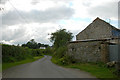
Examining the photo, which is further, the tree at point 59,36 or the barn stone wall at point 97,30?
the tree at point 59,36

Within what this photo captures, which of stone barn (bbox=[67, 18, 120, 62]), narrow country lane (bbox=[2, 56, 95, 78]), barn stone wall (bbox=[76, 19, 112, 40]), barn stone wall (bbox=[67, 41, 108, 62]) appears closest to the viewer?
narrow country lane (bbox=[2, 56, 95, 78])

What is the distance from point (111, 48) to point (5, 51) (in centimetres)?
1685

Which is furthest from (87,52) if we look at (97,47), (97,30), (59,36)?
(59,36)

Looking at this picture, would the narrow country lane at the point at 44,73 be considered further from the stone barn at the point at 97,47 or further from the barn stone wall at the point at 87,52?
the barn stone wall at the point at 87,52

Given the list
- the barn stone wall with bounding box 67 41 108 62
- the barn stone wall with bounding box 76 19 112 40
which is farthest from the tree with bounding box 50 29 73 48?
the barn stone wall with bounding box 67 41 108 62

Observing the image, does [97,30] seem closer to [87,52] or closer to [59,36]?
[87,52]

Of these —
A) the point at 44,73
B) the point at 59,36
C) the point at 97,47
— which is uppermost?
the point at 59,36

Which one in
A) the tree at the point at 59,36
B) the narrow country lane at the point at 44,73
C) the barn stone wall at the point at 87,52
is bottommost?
the narrow country lane at the point at 44,73

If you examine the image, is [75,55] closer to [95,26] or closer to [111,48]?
[111,48]

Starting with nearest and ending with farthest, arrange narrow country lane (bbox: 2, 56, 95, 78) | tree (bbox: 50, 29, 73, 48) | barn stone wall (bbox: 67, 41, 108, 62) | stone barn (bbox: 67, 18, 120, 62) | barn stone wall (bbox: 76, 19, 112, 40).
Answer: narrow country lane (bbox: 2, 56, 95, 78) < stone barn (bbox: 67, 18, 120, 62) < barn stone wall (bbox: 67, 41, 108, 62) < barn stone wall (bbox: 76, 19, 112, 40) < tree (bbox: 50, 29, 73, 48)

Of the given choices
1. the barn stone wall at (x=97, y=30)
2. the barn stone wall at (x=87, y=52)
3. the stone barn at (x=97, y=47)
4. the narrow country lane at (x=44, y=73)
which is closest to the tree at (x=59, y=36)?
the barn stone wall at (x=97, y=30)

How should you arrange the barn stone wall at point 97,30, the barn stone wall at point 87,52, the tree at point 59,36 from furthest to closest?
the tree at point 59,36
the barn stone wall at point 97,30
the barn stone wall at point 87,52

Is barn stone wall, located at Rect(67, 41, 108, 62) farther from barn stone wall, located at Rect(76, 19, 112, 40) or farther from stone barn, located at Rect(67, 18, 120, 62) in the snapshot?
barn stone wall, located at Rect(76, 19, 112, 40)

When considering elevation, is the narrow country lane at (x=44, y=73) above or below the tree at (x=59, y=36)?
below
